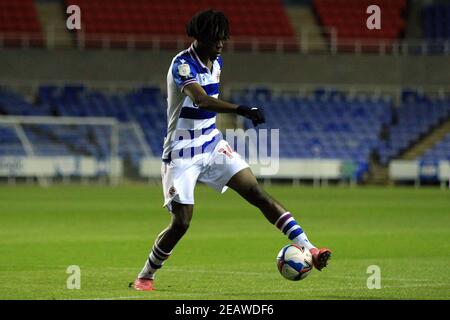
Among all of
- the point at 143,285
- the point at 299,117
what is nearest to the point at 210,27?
the point at 143,285

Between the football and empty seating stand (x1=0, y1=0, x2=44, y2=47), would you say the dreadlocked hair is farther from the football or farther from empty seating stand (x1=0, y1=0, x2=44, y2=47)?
empty seating stand (x1=0, y1=0, x2=44, y2=47)

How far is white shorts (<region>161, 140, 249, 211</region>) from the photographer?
33.1 feet

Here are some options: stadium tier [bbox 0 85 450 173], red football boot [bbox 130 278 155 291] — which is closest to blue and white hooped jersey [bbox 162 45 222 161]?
red football boot [bbox 130 278 155 291]

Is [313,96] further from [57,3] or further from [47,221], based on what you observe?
[47,221]

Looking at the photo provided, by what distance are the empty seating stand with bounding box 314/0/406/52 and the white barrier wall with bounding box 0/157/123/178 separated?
11.3 metres

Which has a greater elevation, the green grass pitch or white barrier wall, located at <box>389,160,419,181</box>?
the green grass pitch

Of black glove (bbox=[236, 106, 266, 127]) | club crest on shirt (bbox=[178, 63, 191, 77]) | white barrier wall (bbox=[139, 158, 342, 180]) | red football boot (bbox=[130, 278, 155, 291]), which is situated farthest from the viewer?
white barrier wall (bbox=[139, 158, 342, 180])

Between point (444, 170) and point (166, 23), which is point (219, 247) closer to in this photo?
point (444, 170)

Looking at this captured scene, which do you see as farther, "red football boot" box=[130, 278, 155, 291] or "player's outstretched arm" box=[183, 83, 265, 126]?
"red football boot" box=[130, 278, 155, 291]

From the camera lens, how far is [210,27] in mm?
10031

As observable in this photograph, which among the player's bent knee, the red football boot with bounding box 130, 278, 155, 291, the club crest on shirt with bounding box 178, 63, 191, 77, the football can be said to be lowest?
the red football boot with bounding box 130, 278, 155, 291

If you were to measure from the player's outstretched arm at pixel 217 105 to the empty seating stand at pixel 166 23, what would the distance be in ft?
112

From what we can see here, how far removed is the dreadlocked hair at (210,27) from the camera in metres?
10.0

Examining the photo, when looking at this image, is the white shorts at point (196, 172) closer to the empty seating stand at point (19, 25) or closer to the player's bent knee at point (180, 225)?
the player's bent knee at point (180, 225)
